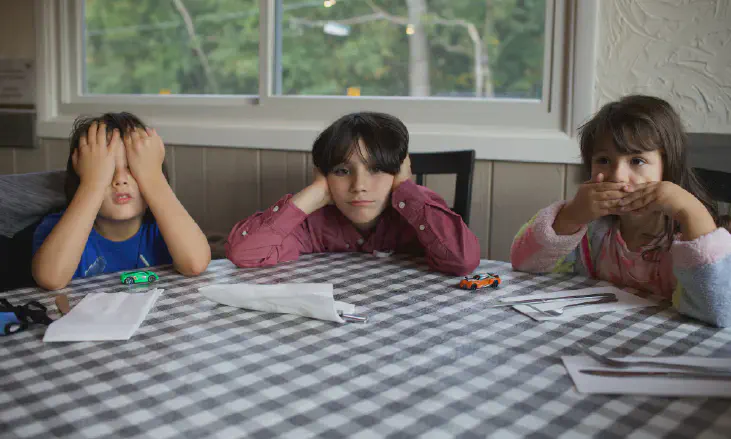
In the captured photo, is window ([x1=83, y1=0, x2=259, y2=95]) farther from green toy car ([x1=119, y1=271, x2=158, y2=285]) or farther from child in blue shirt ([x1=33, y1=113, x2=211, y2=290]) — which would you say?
green toy car ([x1=119, y1=271, x2=158, y2=285])

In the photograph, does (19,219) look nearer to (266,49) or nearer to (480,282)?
(480,282)

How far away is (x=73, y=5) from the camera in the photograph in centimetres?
293

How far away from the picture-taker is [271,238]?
5.06ft

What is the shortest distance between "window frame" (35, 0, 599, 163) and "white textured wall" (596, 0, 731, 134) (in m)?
0.06

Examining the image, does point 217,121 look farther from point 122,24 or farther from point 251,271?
point 251,271

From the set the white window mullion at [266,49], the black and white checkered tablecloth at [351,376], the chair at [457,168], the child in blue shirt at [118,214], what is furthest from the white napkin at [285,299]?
the white window mullion at [266,49]

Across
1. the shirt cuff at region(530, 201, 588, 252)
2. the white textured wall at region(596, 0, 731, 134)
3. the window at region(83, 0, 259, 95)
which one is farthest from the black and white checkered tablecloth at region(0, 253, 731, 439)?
the window at region(83, 0, 259, 95)

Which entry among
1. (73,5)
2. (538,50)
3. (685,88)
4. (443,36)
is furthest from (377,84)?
(73,5)

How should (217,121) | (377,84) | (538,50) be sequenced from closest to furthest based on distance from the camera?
(538,50) < (377,84) < (217,121)

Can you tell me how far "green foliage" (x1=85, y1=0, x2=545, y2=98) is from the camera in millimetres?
2049

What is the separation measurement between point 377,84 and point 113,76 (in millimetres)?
1349

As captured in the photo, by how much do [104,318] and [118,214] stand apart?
500mm

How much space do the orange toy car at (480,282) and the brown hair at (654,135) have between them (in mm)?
363

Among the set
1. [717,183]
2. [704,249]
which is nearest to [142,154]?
[704,249]
